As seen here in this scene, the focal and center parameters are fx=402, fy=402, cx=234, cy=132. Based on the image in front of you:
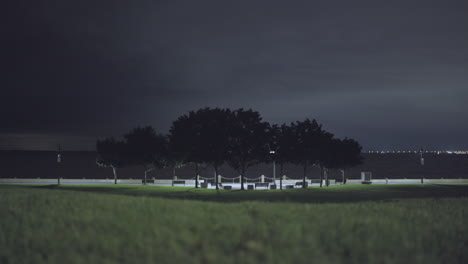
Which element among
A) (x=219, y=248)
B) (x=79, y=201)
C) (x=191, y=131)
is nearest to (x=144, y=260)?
(x=219, y=248)

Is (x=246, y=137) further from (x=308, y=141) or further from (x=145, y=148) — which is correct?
(x=145, y=148)

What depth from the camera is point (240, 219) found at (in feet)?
28.4

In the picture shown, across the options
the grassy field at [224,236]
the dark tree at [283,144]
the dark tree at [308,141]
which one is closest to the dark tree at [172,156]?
the dark tree at [283,144]

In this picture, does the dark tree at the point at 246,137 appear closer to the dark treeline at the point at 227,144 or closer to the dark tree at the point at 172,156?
the dark treeline at the point at 227,144

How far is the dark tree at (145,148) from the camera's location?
67500 mm

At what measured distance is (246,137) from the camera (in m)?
57.5

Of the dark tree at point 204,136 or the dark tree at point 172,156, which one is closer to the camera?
the dark tree at point 204,136

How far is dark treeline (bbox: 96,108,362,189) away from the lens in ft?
185

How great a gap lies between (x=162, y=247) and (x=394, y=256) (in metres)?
3.80

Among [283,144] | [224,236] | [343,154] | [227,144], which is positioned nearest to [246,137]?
[227,144]

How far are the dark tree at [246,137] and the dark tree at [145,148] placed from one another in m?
13.5

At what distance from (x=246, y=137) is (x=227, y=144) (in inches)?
115

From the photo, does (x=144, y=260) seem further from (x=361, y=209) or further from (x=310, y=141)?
(x=310, y=141)

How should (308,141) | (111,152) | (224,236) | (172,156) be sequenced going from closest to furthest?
Answer: (224,236) → (172,156) → (308,141) → (111,152)
